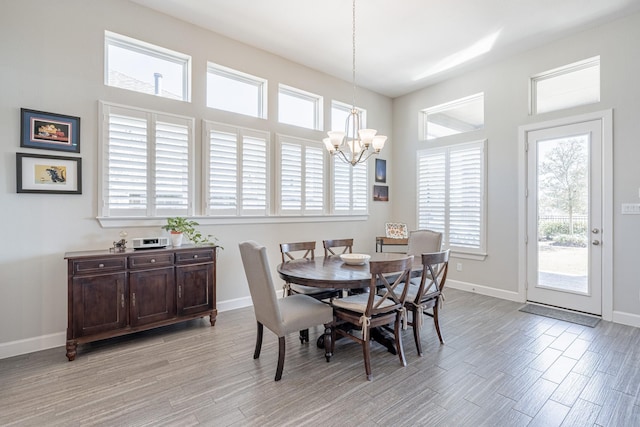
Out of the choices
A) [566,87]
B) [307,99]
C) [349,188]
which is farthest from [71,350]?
[566,87]

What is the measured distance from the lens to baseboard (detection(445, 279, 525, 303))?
176 inches

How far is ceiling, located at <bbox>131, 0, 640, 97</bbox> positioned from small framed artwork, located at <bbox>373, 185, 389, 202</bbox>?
2124 mm

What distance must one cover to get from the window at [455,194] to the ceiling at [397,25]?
4.66ft

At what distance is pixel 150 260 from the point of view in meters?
3.08

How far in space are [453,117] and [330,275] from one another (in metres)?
4.15

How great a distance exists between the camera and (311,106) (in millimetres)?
5016

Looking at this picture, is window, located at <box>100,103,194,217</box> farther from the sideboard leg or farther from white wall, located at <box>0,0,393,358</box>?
the sideboard leg

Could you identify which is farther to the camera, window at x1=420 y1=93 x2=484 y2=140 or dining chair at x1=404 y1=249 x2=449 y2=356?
window at x1=420 y1=93 x2=484 y2=140

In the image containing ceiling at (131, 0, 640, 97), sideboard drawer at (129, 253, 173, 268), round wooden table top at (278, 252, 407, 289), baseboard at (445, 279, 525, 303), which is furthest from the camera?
baseboard at (445, 279, 525, 303)

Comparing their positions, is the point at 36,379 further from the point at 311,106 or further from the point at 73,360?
the point at 311,106

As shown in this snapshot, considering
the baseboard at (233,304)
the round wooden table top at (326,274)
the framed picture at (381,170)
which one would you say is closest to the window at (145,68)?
the round wooden table top at (326,274)

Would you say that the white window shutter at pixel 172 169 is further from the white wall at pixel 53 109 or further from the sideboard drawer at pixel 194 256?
the sideboard drawer at pixel 194 256

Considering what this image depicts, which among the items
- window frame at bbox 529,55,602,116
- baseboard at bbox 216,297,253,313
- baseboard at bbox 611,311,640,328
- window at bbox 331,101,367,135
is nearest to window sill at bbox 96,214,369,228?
baseboard at bbox 216,297,253,313

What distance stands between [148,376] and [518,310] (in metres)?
4.31
